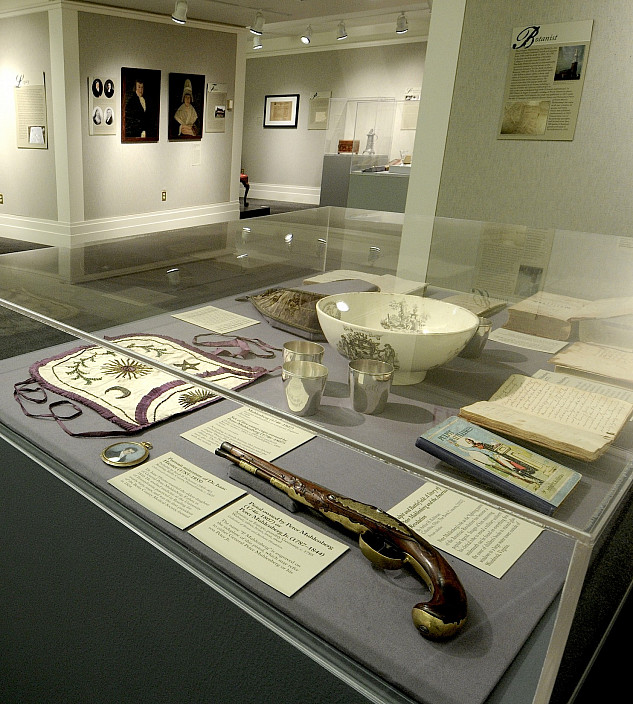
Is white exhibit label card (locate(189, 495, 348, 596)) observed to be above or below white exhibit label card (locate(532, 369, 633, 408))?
below

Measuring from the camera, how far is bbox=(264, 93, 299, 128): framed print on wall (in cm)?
1029

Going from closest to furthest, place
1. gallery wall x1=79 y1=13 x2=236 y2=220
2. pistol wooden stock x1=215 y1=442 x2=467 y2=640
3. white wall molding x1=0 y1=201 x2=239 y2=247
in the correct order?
pistol wooden stock x1=215 y1=442 x2=467 y2=640
gallery wall x1=79 y1=13 x2=236 y2=220
white wall molding x1=0 y1=201 x2=239 y2=247

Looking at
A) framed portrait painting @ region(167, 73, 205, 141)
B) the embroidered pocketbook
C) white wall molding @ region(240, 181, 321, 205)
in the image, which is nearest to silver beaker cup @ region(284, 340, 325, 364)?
the embroidered pocketbook

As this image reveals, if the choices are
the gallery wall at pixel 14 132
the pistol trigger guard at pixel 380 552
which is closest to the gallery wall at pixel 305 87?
the gallery wall at pixel 14 132

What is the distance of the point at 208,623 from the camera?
0.78m

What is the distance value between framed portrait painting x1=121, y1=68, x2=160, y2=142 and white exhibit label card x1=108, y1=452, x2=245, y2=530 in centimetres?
619

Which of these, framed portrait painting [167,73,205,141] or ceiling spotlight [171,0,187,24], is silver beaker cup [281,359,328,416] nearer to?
ceiling spotlight [171,0,187,24]

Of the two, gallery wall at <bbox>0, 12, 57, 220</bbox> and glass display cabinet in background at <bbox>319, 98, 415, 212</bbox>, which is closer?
glass display cabinet in background at <bbox>319, 98, 415, 212</bbox>

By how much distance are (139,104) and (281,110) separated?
14.9ft

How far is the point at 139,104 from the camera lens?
20.9 feet

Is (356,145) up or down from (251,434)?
up

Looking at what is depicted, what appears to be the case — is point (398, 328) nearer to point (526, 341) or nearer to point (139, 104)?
point (526, 341)

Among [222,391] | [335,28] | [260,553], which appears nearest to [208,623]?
[260,553]

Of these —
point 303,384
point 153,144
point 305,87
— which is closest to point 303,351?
point 303,384
